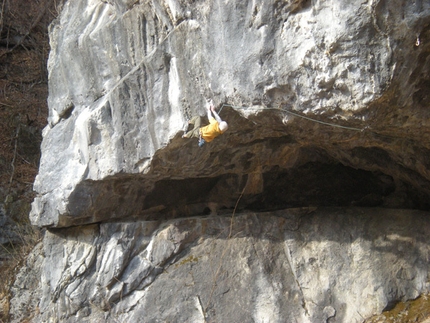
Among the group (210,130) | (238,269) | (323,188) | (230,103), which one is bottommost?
(238,269)

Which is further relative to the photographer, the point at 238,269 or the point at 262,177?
the point at 262,177

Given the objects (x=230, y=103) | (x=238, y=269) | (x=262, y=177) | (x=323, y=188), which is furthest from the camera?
(x=323, y=188)

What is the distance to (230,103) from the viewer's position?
9.86 ft

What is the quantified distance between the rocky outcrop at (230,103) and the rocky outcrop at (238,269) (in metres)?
0.34

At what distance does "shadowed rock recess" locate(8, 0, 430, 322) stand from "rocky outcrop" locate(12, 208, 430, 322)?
0.01m

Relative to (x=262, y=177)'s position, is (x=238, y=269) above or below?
below

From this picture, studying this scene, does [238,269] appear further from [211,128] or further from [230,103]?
[230,103]

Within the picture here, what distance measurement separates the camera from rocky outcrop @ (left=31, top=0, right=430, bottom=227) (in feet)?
7.85

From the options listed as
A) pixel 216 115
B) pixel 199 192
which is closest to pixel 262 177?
pixel 199 192

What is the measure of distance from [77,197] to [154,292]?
980 mm

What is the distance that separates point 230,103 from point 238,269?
1.61m

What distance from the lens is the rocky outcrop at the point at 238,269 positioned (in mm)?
3904

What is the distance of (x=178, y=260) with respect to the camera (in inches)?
159

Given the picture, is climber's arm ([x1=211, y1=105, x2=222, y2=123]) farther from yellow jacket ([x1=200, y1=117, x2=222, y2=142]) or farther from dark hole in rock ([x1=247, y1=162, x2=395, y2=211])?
dark hole in rock ([x1=247, y1=162, x2=395, y2=211])
